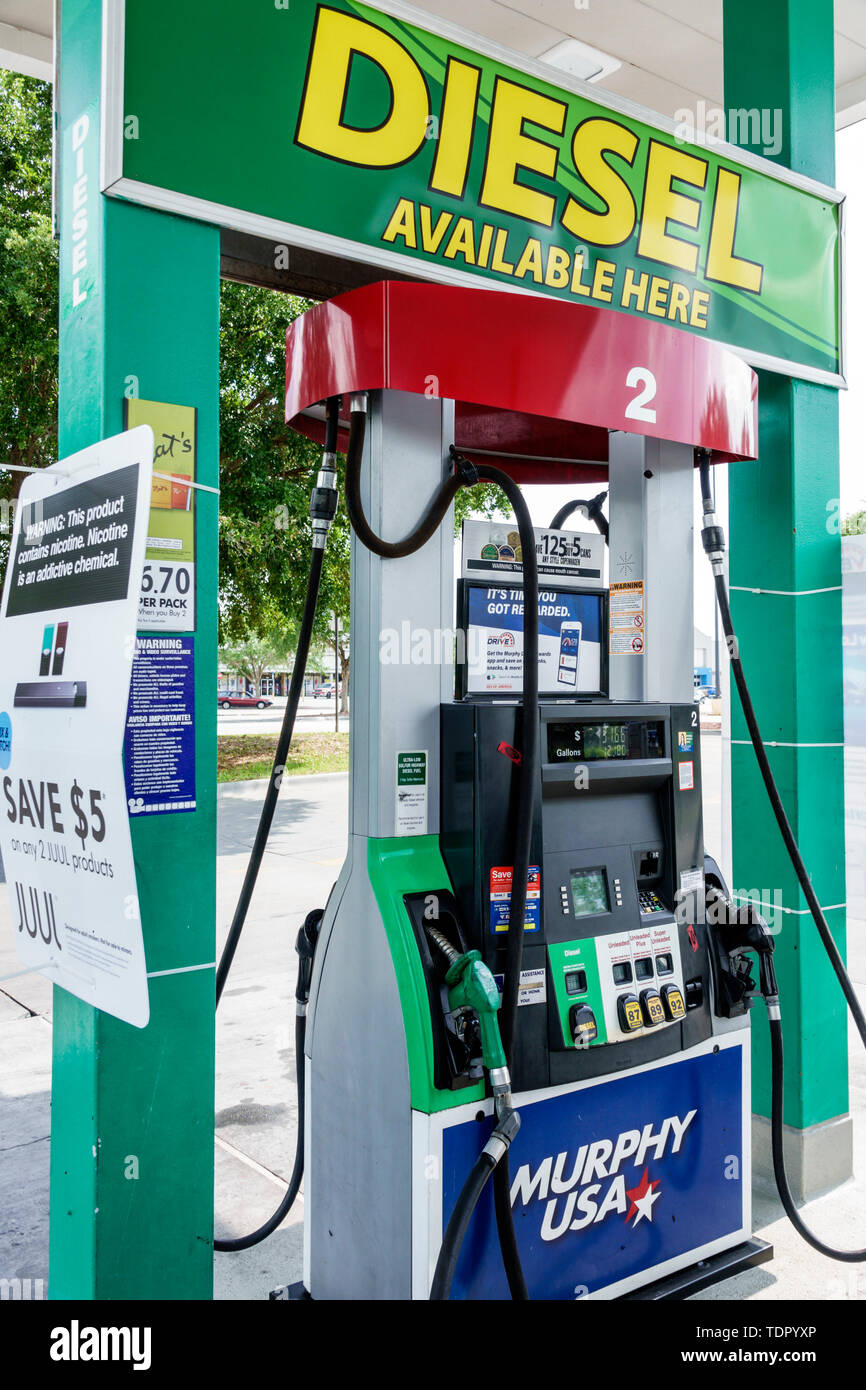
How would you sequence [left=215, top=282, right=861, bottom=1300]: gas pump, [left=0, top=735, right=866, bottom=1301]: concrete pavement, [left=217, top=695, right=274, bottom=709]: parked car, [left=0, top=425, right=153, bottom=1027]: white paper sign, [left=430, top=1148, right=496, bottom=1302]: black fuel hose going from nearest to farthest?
[left=0, top=425, right=153, bottom=1027]: white paper sign → [left=430, top=1148, right=496, bottom=1302]: black fuel hose → [left=215, top=282, right=861, bottom=1300]: gas pump → [left=0, top=735, right=866, bottom=1301]: concrete pavement → [left=217, top=695, right=274, bottom=709]: parked car

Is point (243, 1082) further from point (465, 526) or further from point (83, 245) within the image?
point (83, 245)

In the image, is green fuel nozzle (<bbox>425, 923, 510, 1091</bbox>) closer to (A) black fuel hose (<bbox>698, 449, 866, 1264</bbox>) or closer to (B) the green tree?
(A) black fuel hose (<bbox>698, 449, 866, 1264</bbox>)

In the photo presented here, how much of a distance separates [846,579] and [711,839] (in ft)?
20.3

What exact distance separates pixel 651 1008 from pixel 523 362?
1791 mm

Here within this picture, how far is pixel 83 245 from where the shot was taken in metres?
2.38

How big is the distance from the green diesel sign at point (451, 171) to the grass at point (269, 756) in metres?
14.8

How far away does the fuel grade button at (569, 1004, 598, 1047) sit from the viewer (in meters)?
2.70

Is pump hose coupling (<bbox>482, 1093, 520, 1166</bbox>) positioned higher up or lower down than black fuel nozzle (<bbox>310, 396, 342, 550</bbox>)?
lower down

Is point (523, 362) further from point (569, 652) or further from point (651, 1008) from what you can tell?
point (651, 1008)

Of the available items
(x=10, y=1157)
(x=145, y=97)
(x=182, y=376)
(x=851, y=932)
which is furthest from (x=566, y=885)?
(x=851, y=932)

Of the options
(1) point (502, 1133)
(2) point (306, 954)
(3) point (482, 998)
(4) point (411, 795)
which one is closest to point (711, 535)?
(4) point (411, 795)

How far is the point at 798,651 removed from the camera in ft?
13.0

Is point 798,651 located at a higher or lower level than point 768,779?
higher

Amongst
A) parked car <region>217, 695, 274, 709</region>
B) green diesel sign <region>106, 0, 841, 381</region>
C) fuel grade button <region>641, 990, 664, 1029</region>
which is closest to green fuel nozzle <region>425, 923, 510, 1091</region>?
fuel grade button <region>641, 990, 664, 1029</region>
